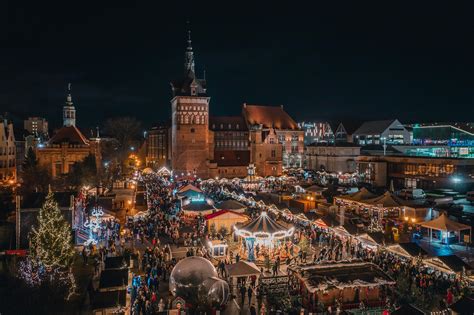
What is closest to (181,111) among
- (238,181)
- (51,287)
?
(238,181)

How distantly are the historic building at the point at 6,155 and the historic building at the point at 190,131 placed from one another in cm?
1960

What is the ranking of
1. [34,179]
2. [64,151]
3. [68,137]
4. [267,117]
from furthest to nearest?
1. [267,117]
2. [68,137]
3. [64,151]
4. [34,179]

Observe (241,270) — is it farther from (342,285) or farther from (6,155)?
(6,155)

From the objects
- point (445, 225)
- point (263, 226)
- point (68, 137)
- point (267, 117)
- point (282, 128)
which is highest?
point (267, 117)

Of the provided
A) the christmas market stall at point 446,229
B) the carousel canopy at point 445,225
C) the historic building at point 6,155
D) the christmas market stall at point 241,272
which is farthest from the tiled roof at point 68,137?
the carousel canopy at point 445,225

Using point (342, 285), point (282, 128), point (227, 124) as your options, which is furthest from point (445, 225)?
point (227, 124)

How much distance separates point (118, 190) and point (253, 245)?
54.6 feet

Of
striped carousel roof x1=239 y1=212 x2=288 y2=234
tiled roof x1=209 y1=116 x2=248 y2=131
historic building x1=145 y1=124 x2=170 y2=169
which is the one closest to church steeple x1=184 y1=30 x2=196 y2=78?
tiled roof x1=209 y1=116 x2=248 y2=131

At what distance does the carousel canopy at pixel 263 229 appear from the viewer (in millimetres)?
18453

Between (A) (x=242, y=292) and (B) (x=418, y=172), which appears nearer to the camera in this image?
(A) (x=242, y=292)

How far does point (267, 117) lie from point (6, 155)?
126 feet

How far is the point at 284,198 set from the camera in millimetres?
32594

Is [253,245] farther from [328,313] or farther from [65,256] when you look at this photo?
[65,256]

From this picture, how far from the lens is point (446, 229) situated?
20.0 m
